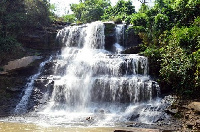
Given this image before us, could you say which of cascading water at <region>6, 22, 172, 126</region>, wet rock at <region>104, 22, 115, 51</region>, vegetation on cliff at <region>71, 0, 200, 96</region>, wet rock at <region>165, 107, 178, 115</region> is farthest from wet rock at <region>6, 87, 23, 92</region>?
wet rock at <region>165, 107, 178, 115</region>

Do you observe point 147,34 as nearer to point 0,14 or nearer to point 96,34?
point 96,34

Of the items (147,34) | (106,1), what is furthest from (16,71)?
(106,1)

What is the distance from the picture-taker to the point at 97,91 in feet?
45.5

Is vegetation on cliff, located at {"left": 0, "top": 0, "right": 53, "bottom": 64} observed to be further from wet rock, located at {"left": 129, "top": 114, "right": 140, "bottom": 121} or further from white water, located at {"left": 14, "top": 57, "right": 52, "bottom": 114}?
wet rock, located at {"left": 129, "top": 114, "right": 140, "bottom": 121}

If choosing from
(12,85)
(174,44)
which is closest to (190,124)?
(174,44)

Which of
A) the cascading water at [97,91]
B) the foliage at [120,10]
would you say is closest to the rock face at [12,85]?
the cascading water at [97,91]

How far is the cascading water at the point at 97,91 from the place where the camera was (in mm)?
11359

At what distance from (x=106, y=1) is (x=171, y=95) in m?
25.6

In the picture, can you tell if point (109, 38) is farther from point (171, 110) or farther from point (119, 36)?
point (171, 110)

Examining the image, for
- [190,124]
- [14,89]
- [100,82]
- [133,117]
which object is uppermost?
[100,82]

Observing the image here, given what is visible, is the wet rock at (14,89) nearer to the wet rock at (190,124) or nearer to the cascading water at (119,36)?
the cascading water at (119,36)

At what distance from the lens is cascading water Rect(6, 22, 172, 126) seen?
37.3 feet

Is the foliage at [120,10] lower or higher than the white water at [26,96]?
higher

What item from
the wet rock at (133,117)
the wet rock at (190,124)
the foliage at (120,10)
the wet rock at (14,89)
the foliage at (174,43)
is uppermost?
the foliage at (120,10)
